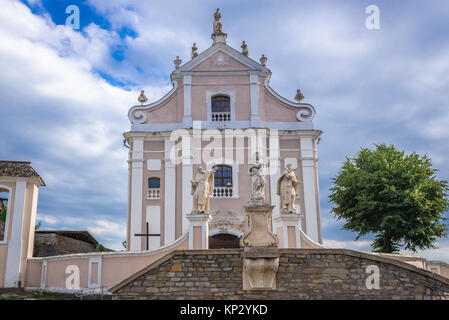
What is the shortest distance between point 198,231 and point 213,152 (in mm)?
7079

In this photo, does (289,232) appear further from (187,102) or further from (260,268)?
(187,102)

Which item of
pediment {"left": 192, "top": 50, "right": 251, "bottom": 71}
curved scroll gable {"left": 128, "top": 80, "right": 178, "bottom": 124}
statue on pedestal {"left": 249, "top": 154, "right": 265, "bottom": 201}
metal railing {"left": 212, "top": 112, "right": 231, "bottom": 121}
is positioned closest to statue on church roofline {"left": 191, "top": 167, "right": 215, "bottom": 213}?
statue on pedestal {"left": 249, "top": 154, "right": 265, "bottom": 201}

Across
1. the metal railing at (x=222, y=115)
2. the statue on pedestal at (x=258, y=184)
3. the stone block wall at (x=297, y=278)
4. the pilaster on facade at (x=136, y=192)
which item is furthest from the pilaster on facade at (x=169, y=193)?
the stone block wall at (x=297, y=278)

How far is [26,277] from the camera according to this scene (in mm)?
17156

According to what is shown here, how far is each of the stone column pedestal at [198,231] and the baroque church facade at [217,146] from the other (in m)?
4.83

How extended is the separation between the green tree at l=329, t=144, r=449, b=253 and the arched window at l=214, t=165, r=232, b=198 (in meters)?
6.39

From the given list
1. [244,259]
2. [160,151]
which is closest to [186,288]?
[244,259]

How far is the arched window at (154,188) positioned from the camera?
20.9m

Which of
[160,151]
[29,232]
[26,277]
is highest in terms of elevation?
[160,151]

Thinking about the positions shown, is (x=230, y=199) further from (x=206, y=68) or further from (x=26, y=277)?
(x=26, y=277)

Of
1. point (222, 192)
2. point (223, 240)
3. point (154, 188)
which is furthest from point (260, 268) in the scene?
point (154, 188)
